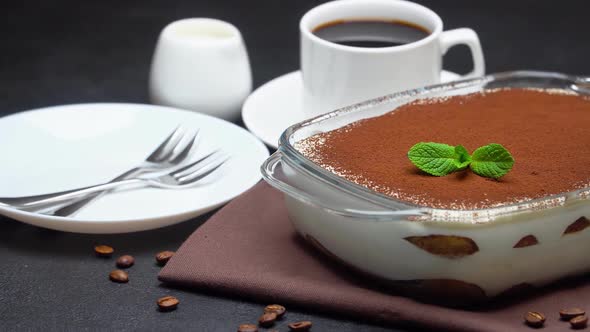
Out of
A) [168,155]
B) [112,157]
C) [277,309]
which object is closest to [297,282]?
[277,309]

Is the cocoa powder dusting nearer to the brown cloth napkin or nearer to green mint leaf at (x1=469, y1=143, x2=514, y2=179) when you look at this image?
green mint leaf at (x1=469, y1=143, x2=514, y2=179)

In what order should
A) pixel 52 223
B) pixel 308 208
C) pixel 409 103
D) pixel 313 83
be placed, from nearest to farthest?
pixel 308 208
pixel 52 223
pixel 409 103
pixel 313 83

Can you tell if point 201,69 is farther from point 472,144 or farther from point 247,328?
point 247,328

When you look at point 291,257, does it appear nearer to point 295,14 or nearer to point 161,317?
point 161,317

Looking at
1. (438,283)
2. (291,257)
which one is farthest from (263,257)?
(438,283)

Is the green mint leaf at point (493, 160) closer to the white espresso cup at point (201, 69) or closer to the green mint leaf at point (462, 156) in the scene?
the green mint leaf at point (462, 156)

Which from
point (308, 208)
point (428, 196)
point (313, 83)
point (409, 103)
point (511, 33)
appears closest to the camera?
point (428, 196)

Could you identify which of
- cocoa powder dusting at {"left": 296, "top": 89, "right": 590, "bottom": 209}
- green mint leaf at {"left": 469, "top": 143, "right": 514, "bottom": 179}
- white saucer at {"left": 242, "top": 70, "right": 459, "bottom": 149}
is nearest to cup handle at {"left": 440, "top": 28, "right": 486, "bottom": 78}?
white saucer at {"left": 242, "top": 70, "right": 459, "bottom": 149}
